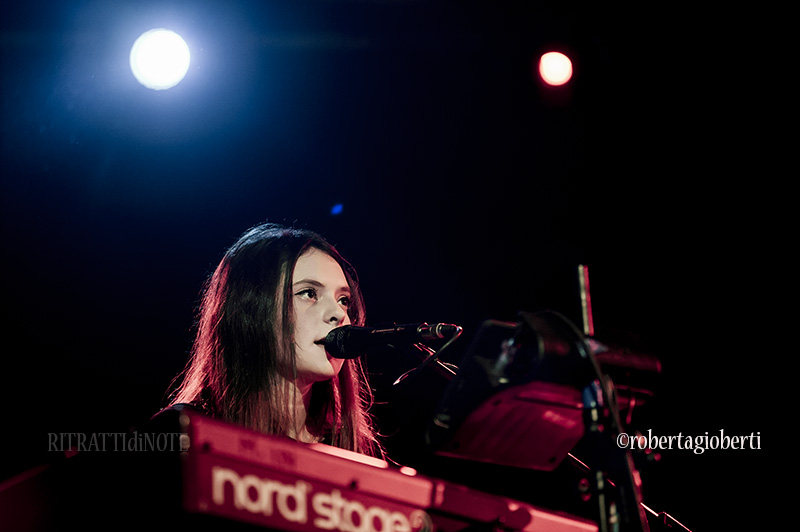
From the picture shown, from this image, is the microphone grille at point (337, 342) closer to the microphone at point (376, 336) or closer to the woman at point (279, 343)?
the microphone at point (376, 336)

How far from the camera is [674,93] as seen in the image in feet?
9.97

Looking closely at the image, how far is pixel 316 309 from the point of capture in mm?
2260

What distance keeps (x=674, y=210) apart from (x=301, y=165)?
1962 millimetres

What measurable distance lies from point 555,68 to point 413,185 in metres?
0.99

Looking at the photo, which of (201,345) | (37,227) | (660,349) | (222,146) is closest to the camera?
(201,345)

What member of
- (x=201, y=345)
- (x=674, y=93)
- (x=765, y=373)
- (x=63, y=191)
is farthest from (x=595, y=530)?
(x=63, y=191)

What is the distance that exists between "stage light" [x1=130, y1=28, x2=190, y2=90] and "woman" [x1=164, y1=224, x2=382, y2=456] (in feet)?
3.10

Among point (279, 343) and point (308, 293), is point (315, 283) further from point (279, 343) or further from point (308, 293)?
point (279, 343)

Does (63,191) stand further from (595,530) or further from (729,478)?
(729,478)

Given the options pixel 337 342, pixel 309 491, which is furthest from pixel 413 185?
pixel 309 491

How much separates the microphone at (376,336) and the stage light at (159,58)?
1.72 metres

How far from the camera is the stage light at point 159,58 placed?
2.86 metres

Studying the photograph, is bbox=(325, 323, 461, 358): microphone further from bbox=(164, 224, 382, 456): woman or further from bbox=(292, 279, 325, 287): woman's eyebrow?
bbox=(292, 279, 325, 287): woman's eyebrow

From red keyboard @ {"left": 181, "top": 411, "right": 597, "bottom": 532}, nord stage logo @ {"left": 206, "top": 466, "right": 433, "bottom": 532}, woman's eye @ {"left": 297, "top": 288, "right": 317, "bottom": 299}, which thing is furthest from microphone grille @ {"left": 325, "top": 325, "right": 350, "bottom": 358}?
nord stage logo @ {"left": 206, "top": 466, "right": 433, "bottom": 532}
